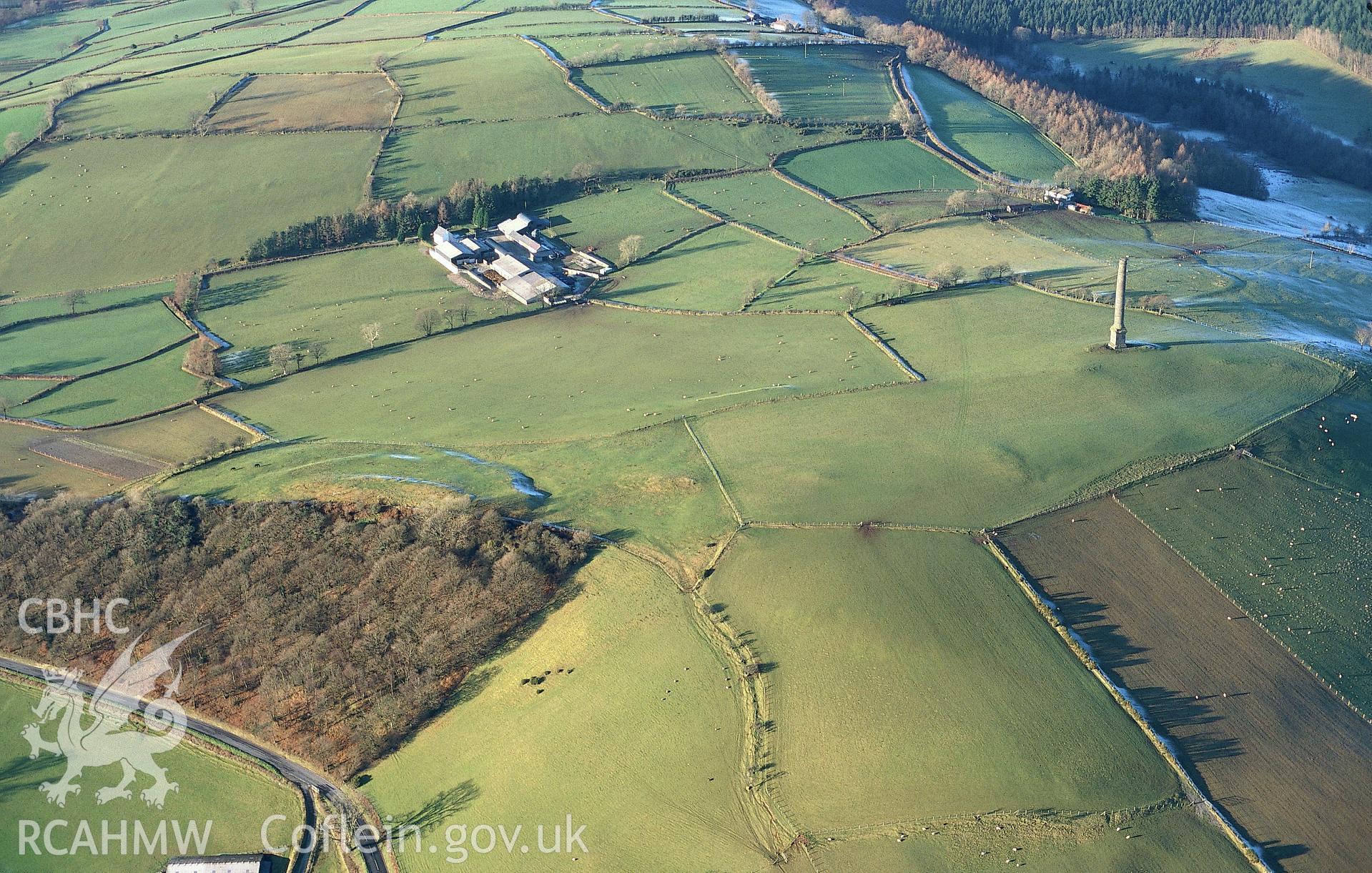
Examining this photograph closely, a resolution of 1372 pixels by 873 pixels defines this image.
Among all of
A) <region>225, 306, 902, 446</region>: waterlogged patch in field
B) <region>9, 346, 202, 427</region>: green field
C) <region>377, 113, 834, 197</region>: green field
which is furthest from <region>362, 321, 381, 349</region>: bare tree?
<region>377, 113, 834, 197</region>: green field

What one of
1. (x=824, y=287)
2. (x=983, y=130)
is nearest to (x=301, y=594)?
(x=824, y=287)

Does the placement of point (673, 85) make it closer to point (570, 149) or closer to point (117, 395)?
point (570, 149)

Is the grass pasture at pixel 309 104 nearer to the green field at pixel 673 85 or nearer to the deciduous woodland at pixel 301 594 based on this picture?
the green field at pixel 673 85

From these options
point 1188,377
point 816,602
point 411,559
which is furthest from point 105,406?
point 1188,377

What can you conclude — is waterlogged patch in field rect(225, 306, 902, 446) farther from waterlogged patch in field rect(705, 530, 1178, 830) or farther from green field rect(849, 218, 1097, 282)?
waterlogged patch in field rect(705, 530, 1178, 830)

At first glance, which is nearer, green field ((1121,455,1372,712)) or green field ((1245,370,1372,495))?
green field ((1121,455,1372,712))

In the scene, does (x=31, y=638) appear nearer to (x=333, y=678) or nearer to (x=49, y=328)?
(x=333, y=678)
